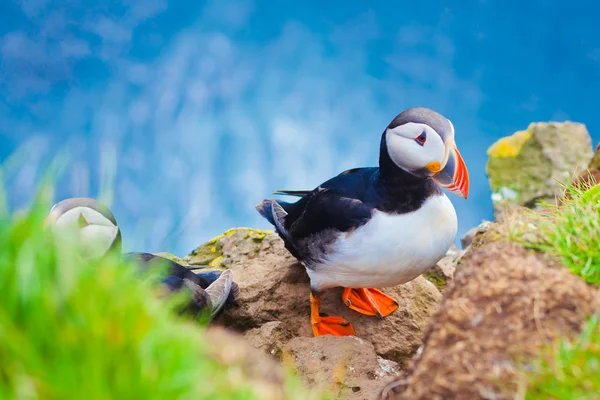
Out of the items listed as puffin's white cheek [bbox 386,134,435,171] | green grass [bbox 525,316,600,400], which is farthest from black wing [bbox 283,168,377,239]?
green grass [bbox 525,316,600,400]

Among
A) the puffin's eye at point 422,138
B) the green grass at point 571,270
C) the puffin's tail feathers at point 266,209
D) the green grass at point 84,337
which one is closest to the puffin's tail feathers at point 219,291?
the puffin's tail feathers at point 266,209

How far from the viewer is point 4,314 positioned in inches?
65.4

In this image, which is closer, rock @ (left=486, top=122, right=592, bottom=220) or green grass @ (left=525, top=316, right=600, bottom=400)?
green grass @ (left=525, top=316, right=600, bottom=400)

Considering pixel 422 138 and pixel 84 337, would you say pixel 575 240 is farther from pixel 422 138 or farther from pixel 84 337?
pixel 84 337

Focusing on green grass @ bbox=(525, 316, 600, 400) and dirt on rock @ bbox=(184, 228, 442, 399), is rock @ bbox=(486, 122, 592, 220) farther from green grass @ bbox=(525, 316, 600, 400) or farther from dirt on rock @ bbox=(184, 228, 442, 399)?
green grass @ bbox=(525, 316, 600, 400)

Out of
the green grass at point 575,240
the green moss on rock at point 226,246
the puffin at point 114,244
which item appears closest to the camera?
the green grass at point 575,240

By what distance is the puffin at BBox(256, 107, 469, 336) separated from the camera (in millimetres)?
4016

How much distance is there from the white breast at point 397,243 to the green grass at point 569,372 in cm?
214

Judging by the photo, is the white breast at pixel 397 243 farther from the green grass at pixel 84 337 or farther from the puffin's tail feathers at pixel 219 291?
the green grass at pixel 84 337

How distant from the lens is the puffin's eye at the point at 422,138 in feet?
13.2

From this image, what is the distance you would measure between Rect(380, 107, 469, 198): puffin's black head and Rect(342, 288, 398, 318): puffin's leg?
4.01 ft

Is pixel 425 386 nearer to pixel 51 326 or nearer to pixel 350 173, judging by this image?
pixel 51 326

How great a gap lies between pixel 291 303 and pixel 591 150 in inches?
286

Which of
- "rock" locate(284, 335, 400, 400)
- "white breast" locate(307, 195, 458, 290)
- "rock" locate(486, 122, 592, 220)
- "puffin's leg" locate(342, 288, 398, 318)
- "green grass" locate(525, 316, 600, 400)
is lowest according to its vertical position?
"green grass" locate(525, 316, 600, 400)
